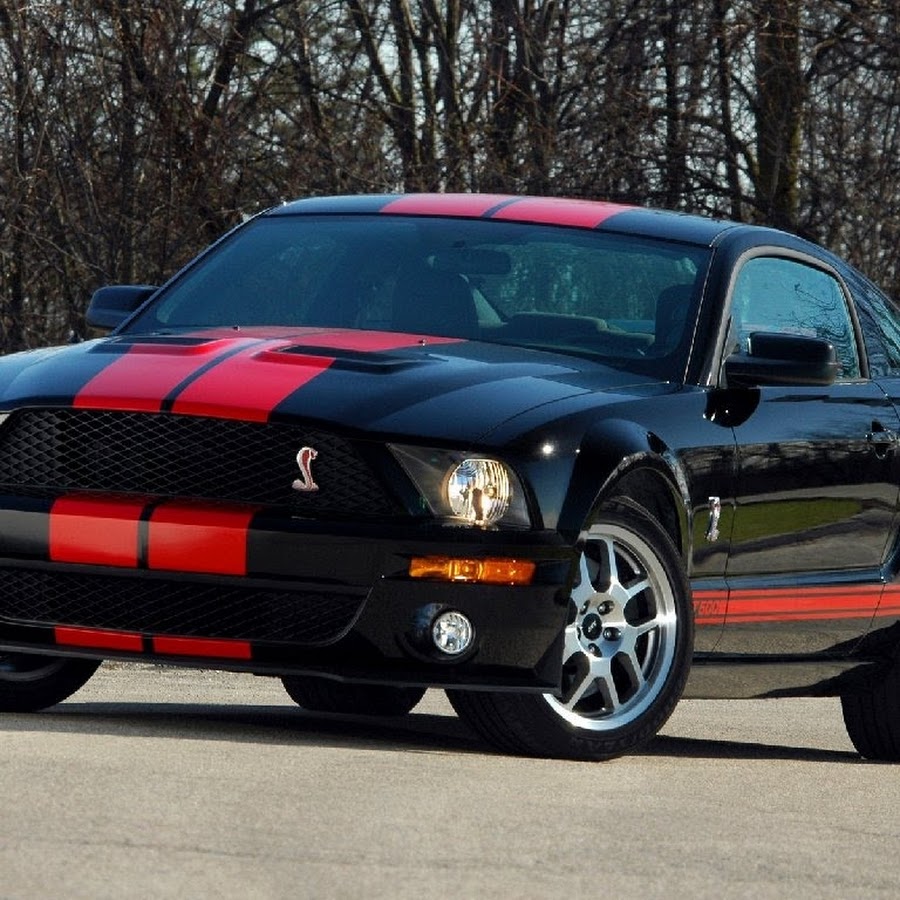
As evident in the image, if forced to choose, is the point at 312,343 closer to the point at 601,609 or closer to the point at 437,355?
the point at 437,355

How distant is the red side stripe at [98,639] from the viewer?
6316mm

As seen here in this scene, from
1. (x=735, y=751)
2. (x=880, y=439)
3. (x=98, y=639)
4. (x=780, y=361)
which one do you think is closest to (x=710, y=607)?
(x=780, y=361)

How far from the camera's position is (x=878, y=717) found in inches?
328

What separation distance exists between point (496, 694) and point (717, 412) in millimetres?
1234

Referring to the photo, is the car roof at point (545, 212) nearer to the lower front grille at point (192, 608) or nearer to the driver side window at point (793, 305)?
the driver side window at point (793, 305)

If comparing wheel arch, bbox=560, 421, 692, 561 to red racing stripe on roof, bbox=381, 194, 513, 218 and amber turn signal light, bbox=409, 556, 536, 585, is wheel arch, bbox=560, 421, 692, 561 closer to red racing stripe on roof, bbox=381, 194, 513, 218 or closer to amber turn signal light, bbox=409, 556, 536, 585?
amber turn signal light, bbox=409, 556, 536, 585

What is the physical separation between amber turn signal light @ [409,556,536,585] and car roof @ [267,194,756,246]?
6.19 ft

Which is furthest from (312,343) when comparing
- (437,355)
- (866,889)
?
(866,889)

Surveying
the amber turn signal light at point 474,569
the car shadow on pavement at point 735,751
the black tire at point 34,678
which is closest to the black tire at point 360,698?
the car shadow on pavement at point 735,751

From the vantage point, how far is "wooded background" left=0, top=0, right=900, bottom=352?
1720 centimetres

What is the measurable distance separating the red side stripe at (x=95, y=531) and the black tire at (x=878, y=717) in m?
2.95

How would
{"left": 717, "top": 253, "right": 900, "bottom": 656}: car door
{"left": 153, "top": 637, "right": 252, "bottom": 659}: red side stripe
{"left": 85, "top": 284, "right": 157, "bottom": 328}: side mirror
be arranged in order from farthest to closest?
{"left": 85, "top": 284, "right": 157, "bottom": 328}: side mirror → {"left": 717, "top": 253, "right": 900, "bottom": 656}: car door → {"left": 153, "top": 637, "right": 252, "bottom": 659}: red side stripe

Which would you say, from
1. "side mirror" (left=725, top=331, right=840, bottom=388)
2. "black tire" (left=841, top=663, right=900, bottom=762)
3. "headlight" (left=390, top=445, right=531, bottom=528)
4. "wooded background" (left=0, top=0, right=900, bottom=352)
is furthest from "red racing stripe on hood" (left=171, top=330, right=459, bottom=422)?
"wooded background" (left=0, top=0, right=900, bottom=352)

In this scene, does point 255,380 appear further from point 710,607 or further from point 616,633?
point 710,607
